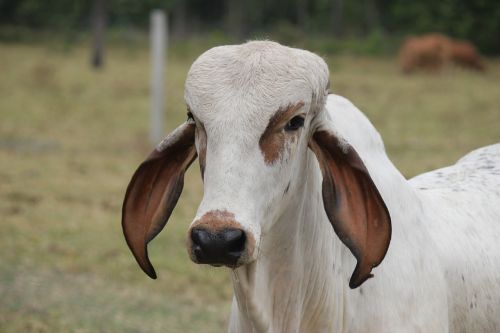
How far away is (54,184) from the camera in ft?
36.4

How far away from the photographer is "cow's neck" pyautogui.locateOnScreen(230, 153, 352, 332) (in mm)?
3201

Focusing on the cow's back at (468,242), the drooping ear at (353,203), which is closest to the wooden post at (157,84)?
the cow's back at (468,242)

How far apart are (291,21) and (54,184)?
1642 inches

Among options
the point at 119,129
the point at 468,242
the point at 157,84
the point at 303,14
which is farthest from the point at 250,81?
the point at 303,14

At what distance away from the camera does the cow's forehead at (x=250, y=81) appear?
2.93 metres

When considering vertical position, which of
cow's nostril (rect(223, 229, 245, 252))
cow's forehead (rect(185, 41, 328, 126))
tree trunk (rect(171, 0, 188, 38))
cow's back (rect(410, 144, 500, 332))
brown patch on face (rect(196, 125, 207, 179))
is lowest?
tree trunk (rect(171, 0, 188, 38))

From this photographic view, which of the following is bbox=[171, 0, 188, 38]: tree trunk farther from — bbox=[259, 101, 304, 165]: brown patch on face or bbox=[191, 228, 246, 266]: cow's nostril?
bbox=[191, 228, 246, 266]: cow's nostril

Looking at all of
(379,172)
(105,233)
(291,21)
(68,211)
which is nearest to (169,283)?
(105,233)

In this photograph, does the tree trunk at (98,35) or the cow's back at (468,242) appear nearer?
the cow's back at (468,242)

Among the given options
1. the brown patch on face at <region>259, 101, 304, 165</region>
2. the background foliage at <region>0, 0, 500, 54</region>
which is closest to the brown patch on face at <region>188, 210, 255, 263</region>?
the brown patch on face at <region>259, 101, 304, 165</region>

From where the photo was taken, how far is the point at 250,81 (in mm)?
2959

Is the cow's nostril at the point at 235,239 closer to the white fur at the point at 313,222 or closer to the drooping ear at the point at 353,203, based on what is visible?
the white fur at the point at 313,222

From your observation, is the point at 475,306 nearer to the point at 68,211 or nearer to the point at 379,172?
the point at 379,172

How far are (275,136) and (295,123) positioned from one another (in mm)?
96
